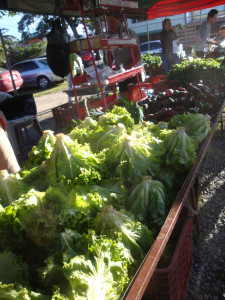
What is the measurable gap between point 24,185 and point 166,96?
10.7ft

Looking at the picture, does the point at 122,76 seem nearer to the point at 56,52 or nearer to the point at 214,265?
the point at 56,52

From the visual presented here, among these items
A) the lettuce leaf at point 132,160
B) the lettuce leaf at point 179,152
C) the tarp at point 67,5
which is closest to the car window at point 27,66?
the tarp at point 67,5

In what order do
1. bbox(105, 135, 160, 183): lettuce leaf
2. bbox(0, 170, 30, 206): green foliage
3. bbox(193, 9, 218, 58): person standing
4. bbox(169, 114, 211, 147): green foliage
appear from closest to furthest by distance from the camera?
bbox(0, 170, 30, 206): green foliage
bbox(105, 135, 160, 183): lettuce leaf
bbox(169, 114, 211, 147): green foliage
bbox(193, 9, 218, 58): person standing

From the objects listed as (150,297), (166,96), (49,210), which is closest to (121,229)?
(49,210)

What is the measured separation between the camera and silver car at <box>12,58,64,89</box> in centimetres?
1767

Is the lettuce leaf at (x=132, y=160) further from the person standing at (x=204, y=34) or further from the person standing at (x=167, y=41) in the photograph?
the person standing at (x=204, y=34)

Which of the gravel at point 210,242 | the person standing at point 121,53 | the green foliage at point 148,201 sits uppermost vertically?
the person standing at point 121,53

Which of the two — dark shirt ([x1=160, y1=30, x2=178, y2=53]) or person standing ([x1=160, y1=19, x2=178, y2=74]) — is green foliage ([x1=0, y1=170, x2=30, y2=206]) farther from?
dark shirt ([x1=160, y1=30, x2=178, y2=53])

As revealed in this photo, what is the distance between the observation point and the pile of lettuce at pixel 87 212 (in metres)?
1.38

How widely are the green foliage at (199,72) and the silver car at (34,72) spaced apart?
1341cm

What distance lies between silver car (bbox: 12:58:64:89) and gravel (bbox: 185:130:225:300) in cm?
1561

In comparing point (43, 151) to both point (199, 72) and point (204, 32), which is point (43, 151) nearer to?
point (199, 72)

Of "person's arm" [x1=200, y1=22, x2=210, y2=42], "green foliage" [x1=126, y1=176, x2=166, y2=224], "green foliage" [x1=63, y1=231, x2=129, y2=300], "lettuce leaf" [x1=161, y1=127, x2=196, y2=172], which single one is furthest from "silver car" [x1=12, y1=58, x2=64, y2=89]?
"green foliage" [x1=63, y1=231, x2=129, y2=300]

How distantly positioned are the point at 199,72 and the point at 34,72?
46.7 ft
